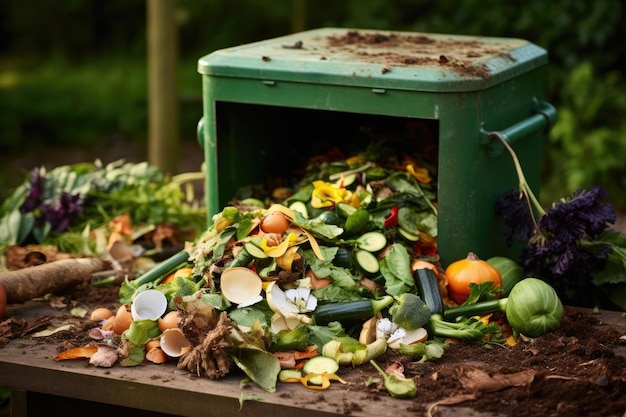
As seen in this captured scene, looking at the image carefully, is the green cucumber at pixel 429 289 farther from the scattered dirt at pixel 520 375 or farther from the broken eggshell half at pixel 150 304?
the broken eggshell half at pixel 150 304

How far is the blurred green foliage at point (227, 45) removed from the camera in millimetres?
6285

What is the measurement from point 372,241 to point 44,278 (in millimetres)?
1091

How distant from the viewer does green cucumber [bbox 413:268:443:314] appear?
104 inches

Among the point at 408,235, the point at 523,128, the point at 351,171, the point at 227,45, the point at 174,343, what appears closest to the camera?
the point at 174,343

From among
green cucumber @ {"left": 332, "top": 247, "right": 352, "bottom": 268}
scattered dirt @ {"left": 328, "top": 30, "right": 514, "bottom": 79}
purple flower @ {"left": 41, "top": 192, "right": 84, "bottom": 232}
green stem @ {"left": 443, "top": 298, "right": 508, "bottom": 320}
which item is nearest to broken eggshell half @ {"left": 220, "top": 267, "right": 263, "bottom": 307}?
Result: green cucumber @ {"left": 332, "top": 247, "right": 352, "bottom": 268}

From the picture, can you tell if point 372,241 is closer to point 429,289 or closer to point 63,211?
point 429,289

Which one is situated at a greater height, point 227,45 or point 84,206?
point 84,206

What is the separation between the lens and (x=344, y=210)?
9.69ft

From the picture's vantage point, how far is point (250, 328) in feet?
8.08

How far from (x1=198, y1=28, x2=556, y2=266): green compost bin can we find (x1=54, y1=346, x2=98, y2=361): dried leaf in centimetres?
98

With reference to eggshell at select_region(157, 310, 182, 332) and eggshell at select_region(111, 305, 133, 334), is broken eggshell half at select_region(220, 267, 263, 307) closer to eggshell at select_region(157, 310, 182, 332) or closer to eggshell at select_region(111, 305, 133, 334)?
eggshell at select_region(157, 310, 182, 332)

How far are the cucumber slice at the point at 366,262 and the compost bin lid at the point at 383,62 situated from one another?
527mm

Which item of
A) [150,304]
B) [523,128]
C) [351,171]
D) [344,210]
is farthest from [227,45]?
[150,304]

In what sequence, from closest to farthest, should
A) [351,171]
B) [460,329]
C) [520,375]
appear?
1. [520,375]
2. [460,329]
3. [351,171]
